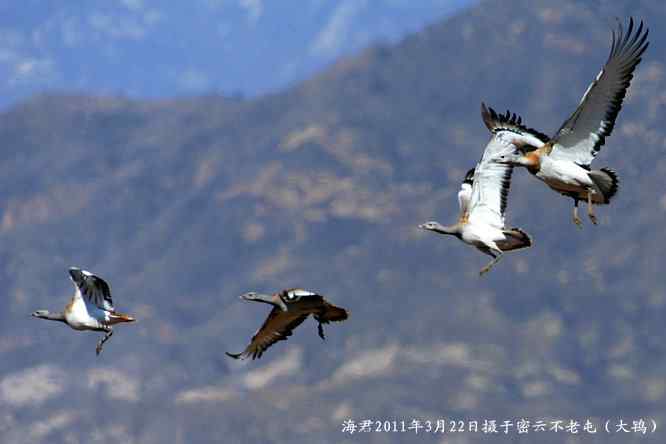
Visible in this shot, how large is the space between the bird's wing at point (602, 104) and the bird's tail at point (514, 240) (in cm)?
233

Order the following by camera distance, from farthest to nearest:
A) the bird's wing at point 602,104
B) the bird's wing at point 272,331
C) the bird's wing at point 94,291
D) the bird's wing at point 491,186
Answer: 1. the bird's wing at point 272,331
2. the bird's wing at point 491,186
3. the bird's wing at point 94,291
4. the bird's wing at point 602,104

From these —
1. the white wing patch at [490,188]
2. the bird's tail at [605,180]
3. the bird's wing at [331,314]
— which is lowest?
Answer: the bird's wing at [331,314]

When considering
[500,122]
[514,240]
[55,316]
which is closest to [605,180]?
[514,240]

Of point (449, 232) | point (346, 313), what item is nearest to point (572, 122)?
point (449, 232)

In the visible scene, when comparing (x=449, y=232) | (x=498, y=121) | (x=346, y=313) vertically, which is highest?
(x=498, y=121)

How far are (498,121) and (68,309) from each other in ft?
43.3

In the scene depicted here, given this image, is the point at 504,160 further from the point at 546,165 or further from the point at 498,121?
the point at 498,121

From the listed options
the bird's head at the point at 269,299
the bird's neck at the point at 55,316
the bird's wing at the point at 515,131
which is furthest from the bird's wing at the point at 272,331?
the bird's wing at the point at 515,131

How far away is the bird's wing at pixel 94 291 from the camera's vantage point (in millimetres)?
43750

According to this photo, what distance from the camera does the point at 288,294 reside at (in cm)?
4181

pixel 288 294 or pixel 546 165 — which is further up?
pixel 546 165

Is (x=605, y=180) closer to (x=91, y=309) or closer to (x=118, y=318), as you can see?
(x=118, y=318)

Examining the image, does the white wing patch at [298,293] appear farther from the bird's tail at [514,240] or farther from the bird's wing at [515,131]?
the bird's wing at [515,131]

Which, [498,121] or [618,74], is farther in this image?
[498,121]
